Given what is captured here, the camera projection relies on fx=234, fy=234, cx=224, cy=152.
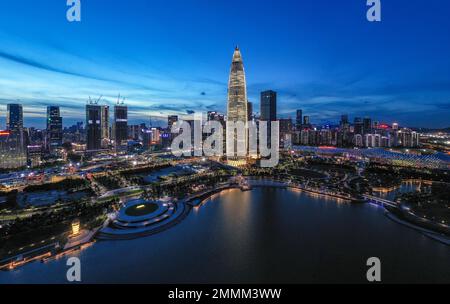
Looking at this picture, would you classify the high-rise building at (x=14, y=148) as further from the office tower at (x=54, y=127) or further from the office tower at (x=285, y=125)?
the office tower at (x=285, y=125)

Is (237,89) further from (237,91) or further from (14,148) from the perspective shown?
(14,148)

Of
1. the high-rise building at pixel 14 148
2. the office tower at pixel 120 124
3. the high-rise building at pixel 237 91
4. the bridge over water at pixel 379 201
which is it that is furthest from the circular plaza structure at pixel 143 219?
the office tower at pixel 120 124

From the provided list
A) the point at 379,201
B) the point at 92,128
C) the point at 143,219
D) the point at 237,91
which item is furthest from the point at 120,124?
the point at 379,201

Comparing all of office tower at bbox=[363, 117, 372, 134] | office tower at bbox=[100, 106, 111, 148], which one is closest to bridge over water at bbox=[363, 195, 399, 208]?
office tower at bbox=[363, 117, 372, 134]
